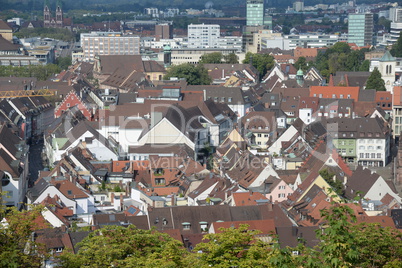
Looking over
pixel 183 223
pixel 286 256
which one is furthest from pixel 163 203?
pixel 286 256

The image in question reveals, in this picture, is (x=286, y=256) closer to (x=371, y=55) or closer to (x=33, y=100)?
(x=33, y=100)

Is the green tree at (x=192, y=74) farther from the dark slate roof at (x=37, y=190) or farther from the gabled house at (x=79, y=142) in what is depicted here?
the dark slate roof at (x=37, y=190)

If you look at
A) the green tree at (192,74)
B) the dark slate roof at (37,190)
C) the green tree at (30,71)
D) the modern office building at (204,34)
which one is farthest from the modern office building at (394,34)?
the dark slate roof at (37,190)

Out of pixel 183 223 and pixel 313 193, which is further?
pixel 313 193

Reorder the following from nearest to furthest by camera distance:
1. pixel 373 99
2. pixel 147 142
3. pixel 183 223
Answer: pixel 183 223
pixel 147 142
pixel 373 99

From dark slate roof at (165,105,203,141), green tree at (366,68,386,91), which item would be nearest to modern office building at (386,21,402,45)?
green tree at (366,68,386,91)

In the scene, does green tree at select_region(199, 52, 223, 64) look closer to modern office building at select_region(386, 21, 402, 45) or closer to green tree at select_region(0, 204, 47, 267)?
modern office building at select_region(386, 21, 402, 45)
